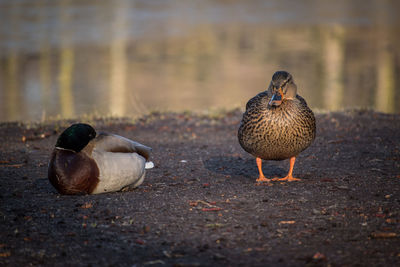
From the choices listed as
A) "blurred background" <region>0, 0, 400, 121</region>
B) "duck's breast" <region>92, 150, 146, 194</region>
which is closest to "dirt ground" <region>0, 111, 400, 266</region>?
"duck's breast" <region>92, 150, 146, 194</region>

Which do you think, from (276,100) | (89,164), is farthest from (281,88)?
(89,164)

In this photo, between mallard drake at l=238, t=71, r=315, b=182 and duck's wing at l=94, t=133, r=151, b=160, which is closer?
duck's wing at l=94, t=133, r=151, b=160

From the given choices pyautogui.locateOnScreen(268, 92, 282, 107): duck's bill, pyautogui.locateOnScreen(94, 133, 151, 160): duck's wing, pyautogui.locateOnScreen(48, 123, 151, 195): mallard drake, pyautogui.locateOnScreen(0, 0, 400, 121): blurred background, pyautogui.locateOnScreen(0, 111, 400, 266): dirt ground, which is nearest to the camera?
pyautogui.locateOnScreen(0, 111, 400, 266): dirt ground

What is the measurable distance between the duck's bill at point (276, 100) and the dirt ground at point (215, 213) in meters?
0.82

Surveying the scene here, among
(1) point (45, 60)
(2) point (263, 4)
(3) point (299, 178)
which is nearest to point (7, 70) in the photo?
(1) point (45, 60)

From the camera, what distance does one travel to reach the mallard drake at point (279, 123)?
18.1 feet

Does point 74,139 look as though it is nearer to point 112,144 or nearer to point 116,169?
point 112,144

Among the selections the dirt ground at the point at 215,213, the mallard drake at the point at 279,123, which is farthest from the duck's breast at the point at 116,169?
the mallard drake at the point at 279,123

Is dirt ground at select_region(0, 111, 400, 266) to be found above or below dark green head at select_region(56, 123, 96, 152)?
below

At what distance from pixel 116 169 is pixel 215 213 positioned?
1006 mm

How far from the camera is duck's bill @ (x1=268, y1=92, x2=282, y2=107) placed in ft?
17.7

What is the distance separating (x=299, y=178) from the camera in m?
5.98

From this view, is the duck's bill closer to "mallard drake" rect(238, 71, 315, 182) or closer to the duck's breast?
"mallard drake" rect(238, 71, 315, 182)

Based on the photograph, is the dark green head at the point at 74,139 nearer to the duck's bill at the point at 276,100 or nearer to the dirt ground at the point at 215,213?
the dirt ground at the point at 215,213
